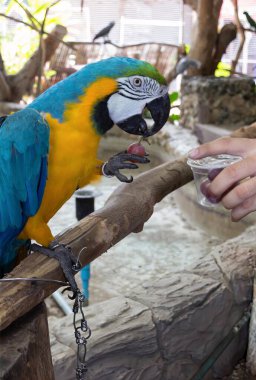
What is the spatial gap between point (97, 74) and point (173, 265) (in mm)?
1443

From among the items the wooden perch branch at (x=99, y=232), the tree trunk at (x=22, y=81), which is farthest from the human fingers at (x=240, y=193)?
the tree trunk at (x=22, y=81)

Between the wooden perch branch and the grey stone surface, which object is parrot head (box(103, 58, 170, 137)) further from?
the grey stone surface

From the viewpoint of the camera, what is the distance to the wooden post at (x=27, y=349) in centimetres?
54

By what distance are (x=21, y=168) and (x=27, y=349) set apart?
329 millimetres

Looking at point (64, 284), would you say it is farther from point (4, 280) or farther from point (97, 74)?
point (97, 74)

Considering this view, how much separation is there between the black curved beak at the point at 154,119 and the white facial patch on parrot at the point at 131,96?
1 cm

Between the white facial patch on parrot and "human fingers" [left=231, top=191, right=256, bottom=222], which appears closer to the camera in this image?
"human fingers" [left=231, top=191, right=256, bottom=222]

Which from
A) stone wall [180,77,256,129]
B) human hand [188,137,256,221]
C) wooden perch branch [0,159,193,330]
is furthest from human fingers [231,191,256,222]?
stone wall [180,77,256,129]

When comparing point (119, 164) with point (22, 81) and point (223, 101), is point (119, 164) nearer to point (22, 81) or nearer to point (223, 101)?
point (223, 101)

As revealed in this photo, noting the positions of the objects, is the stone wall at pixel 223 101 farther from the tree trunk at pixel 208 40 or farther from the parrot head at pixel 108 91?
the parrot head at pixel 108 91

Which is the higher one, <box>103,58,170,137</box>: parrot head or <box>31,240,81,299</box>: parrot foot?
<box>103,58,170,137</box>: parrot head

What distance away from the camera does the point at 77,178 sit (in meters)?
0.89

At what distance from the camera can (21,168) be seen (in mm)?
813

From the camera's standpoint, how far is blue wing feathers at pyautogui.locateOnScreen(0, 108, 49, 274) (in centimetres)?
79
